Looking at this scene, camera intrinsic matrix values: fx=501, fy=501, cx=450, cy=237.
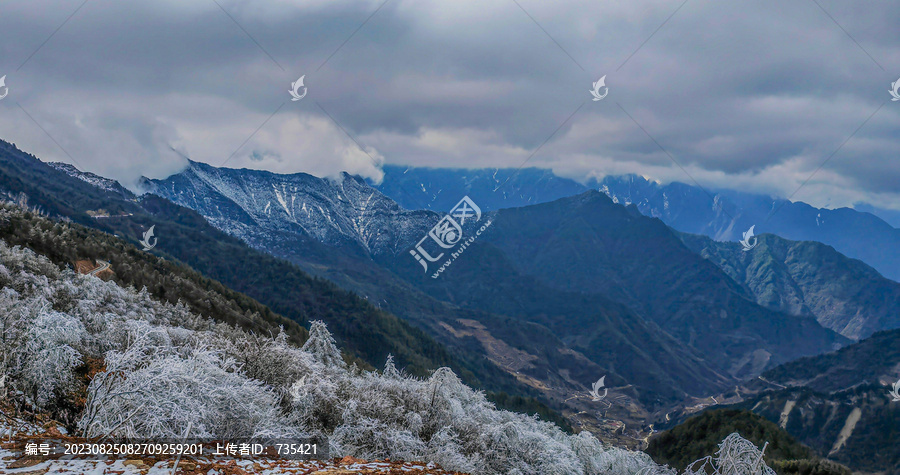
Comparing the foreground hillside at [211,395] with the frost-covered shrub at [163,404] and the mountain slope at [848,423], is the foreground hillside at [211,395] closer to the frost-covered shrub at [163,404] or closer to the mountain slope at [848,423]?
the frost-covered shrub at [163,404]

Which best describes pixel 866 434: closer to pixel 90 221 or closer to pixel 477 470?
pixel 477 470

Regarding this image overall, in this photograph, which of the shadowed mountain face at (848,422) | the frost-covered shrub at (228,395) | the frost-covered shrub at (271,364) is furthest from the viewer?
the shadowed mountain face at (848,422)

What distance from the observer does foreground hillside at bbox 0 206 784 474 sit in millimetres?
14477

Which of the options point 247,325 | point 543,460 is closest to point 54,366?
point 543,460

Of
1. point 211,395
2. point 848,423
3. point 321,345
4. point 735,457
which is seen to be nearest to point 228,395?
point 211,395

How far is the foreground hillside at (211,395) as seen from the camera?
570 inches

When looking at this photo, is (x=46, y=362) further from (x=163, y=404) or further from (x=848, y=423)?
(x=848, y=423)

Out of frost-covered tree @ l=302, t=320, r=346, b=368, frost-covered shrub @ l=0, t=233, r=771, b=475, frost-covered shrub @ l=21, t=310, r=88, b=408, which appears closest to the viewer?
frost-covered shrub @ l=0, t=233, r=771, b=475

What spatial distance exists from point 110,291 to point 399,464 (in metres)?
34.7

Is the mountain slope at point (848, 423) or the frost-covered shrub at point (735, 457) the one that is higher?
the mountain slope at point (848, 423)

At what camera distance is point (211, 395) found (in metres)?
15.8
